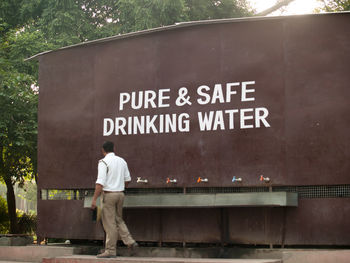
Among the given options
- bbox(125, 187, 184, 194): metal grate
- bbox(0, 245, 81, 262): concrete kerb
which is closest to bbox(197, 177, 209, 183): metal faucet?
bbox(125, 187, 184, 194): metal grate

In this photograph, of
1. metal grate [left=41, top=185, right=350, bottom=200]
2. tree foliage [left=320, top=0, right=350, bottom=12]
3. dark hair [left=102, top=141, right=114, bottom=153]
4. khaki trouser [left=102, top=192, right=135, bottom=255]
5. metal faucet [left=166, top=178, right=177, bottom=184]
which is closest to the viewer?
metal grate [left=41, top=185, right=350, bottom=200]

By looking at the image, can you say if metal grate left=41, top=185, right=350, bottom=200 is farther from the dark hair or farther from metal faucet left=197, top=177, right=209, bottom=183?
the dark hair

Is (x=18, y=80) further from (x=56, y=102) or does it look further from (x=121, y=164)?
(x=121, y=164)

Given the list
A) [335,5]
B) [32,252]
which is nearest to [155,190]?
[32,252]

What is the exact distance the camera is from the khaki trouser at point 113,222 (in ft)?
30.7

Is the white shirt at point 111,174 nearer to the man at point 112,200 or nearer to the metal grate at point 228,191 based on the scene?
the man at point 112,200

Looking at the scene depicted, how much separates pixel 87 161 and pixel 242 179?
3.23 m

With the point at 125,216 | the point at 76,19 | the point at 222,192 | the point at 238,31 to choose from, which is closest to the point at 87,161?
the point at 125,216

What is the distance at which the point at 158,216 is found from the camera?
34.4ft

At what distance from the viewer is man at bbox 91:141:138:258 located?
9359 millimetres

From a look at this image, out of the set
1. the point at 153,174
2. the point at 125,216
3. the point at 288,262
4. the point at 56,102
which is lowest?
the point at 288,262

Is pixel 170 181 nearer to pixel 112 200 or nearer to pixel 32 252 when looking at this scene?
pixel 112 200

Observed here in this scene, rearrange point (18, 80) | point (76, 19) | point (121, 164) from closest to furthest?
point (121, 164), point (18, 80), point (76, 19)

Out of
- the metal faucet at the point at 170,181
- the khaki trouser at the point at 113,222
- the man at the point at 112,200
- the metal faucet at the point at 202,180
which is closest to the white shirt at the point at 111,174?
the man at the point at 112,200
